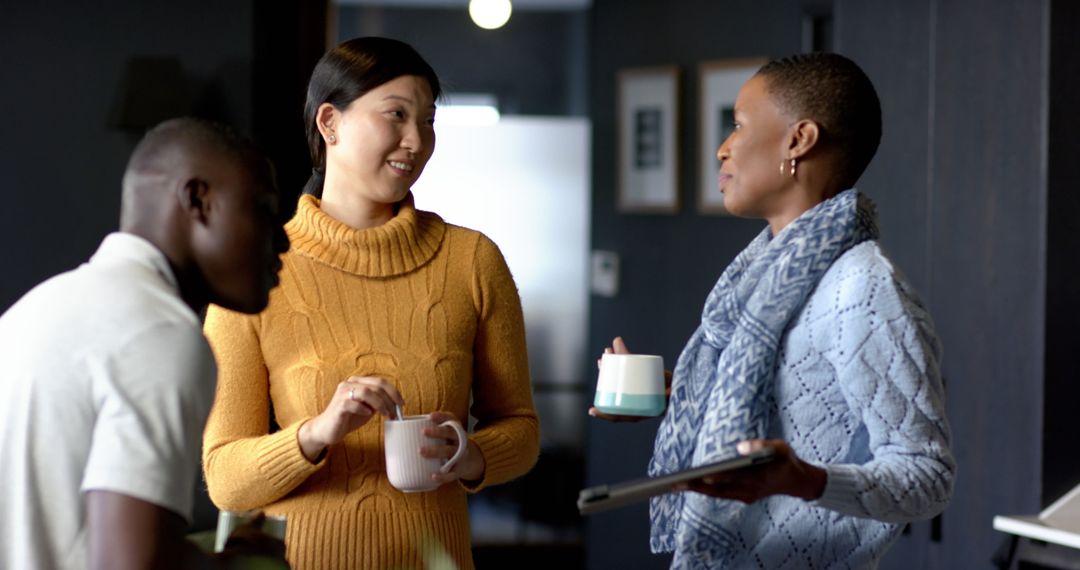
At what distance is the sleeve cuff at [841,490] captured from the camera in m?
1.38

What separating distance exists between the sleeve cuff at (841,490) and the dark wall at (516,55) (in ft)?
Answer: 18.8

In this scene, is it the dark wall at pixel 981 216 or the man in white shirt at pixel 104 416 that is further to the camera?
the dark wall at pixel 981 216

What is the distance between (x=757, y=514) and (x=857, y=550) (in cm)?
13

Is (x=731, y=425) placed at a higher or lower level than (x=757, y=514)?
higher

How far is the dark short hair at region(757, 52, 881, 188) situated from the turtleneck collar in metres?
0.52

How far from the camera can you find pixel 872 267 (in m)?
1.48

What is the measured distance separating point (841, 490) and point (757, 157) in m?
0.46

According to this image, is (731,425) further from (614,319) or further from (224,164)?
(614,319)

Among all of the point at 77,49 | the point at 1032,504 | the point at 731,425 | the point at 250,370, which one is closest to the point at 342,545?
the point at 250,370

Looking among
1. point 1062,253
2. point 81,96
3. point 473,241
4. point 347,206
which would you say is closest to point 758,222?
point 1062,253

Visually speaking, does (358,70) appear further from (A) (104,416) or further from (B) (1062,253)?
→ (B) (1062,253)

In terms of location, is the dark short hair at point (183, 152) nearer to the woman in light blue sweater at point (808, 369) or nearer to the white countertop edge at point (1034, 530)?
the woman in light blue sweater at point (808, 369)

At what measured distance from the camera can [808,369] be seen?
1.52 metres

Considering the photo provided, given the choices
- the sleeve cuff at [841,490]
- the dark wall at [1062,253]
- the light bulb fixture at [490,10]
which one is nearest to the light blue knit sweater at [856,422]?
the sleeve cuff at [841,490]
